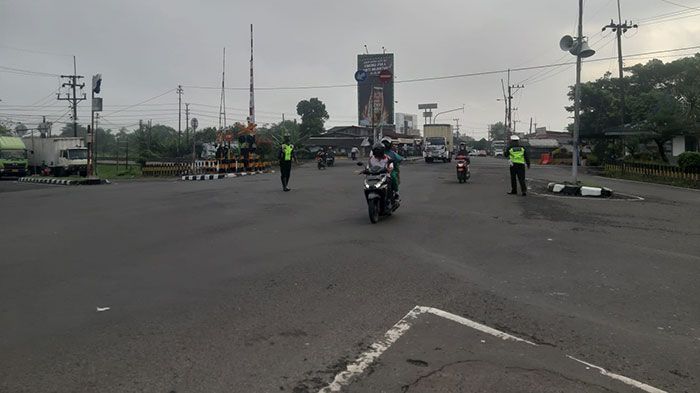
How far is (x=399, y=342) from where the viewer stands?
14.3 feet

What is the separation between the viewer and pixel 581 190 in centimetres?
1595

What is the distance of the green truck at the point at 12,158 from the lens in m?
38.0

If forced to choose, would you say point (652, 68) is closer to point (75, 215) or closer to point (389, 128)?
point (389, 128)

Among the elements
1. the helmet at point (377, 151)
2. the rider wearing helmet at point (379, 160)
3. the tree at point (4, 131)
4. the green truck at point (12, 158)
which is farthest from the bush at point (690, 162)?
the tree at point (4, 131)

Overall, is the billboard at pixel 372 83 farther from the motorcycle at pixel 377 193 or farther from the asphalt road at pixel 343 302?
the asphalt road at pixel 343 302

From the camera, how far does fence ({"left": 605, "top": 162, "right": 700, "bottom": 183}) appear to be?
21081 mm

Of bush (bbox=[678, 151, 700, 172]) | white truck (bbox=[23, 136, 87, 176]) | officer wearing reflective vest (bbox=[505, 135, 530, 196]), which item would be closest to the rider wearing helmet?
officer wearing reflective vest (bbox=[505, 135, 530, 196])

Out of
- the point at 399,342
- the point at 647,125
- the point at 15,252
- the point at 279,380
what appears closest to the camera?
the point at 279,380

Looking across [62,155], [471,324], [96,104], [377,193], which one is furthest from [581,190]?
[62,155]

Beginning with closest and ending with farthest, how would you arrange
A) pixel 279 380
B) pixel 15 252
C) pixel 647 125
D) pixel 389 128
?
pixel 279 380, pixel 15 252, pixel 647 125, pixel 389 128

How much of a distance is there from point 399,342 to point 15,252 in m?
6.49

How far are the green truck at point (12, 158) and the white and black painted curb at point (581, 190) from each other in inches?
1452

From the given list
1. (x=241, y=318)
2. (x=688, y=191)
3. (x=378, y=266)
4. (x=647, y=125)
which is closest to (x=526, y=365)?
(x=241, y=318)

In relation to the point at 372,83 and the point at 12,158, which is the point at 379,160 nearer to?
the point at 12,158
